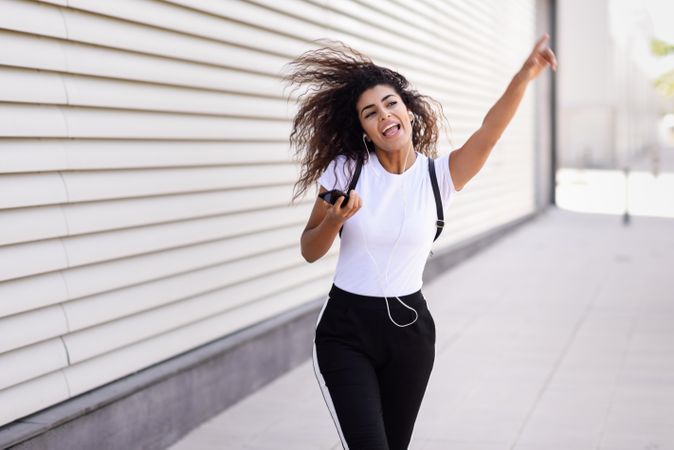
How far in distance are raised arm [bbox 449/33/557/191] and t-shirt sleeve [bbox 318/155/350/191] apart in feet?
1.33

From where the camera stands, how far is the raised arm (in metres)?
3.77

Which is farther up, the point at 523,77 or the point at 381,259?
the point at 523,77

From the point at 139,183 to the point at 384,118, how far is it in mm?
1917

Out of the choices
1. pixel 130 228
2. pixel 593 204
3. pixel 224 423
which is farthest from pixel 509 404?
pixel 593 204

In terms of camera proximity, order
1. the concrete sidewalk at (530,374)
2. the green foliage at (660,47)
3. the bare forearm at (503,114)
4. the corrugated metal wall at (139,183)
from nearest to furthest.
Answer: the bare forearm at (503,114) → the corrugated metal wall at (139,183) → the concrete sidewalk at (530,374) → the green foliage at (660,47)

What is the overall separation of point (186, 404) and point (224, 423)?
37cm

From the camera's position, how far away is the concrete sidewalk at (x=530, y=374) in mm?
5727

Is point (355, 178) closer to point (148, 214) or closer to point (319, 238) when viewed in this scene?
point (319, 238)

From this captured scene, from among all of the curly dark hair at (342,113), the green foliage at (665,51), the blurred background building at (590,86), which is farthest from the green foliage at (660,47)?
the curly dark hair at (342,113)

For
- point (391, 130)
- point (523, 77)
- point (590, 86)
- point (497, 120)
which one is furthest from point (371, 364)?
point (590, 86)

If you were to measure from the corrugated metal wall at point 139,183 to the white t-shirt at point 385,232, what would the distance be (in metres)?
1.45

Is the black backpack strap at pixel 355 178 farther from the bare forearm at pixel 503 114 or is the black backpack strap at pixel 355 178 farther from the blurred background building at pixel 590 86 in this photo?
the blurred background building at pixel 590 86

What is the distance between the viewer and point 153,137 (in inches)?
213

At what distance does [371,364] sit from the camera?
3656 mm
